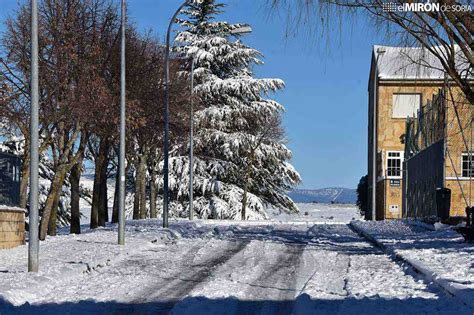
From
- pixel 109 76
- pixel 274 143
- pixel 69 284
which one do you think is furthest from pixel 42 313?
pixel 274 143

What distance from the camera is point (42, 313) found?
10.2 meters

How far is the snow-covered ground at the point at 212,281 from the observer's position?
10742 millimetres

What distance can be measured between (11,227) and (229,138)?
28.6m

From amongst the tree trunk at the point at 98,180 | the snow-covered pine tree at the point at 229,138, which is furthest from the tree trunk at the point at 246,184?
the tree trunk at the point at 98,180

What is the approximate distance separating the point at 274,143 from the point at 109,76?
2261 cm

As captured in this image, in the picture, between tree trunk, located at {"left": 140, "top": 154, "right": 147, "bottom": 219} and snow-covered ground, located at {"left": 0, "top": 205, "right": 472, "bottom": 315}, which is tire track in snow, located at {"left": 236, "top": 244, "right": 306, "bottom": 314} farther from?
tree trunk, located at {"left": 140, "top": 154, "right": 147, "bottom": 219}

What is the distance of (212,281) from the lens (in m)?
13.8

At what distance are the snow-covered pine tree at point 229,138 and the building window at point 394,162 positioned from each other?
6.97 metres

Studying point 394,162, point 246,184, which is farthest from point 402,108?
point 246,184

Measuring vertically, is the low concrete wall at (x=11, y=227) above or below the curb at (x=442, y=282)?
above

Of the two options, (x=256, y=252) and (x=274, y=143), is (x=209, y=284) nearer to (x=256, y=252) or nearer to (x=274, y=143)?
(x=256, y=252)

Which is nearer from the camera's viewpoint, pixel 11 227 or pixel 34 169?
pixel 34 169

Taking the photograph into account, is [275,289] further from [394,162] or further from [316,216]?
[316,216]

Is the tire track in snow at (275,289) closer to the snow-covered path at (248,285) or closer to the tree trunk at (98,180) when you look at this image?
the snow-covered path at (248,285)
